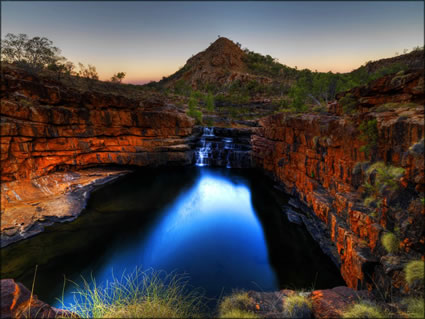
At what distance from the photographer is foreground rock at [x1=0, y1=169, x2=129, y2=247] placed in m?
10.6

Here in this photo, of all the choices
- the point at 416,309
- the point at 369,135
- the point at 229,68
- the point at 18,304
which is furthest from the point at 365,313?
the point at 229,68

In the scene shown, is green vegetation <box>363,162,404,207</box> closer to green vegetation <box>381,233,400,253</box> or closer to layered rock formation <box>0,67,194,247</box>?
green vegetation <box>381,233,400,253</box>

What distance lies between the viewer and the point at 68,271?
27.8 ft

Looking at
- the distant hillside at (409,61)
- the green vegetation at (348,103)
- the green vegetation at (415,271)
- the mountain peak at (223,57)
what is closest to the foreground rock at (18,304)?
the green vegetation at (415,271)

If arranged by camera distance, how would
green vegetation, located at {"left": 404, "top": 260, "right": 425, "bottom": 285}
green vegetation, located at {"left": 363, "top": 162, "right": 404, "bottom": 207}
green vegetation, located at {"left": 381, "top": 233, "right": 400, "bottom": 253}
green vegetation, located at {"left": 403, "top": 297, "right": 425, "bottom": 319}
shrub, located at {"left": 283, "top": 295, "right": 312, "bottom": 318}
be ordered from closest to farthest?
green vegetation, located at {"left": 403, "top": 297, "right": 425, "bottom": 319}, shrub, located at {"left": 283, "top": 295, "right": 312, "bottom": 318}, green vegetation, located at {"left": 404, "top": 260, "right": 425, "bottom": 285}, green vegetation, located at {"left": 381, "top": 233, "right": 400, "bottom": 253}, green vegetation, located at {"left": 363, "top": 162, "right": 404, "bottom": 207}

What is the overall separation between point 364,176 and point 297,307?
253 inches

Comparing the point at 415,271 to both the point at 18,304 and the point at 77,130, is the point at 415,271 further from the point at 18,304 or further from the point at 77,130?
the point at 77,130

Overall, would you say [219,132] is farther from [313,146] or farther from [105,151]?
[313,146]

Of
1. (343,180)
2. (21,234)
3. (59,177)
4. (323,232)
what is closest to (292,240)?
(323,232)

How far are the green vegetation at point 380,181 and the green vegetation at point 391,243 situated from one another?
1.31 m

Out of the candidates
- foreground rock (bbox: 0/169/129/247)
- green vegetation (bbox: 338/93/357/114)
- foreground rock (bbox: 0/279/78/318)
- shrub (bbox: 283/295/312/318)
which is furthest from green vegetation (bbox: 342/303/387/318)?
foreground rock (bbox: 0/169/129/247)

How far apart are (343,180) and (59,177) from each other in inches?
837

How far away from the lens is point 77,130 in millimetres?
19078

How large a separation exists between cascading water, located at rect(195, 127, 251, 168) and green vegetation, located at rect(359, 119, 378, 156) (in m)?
16.6
